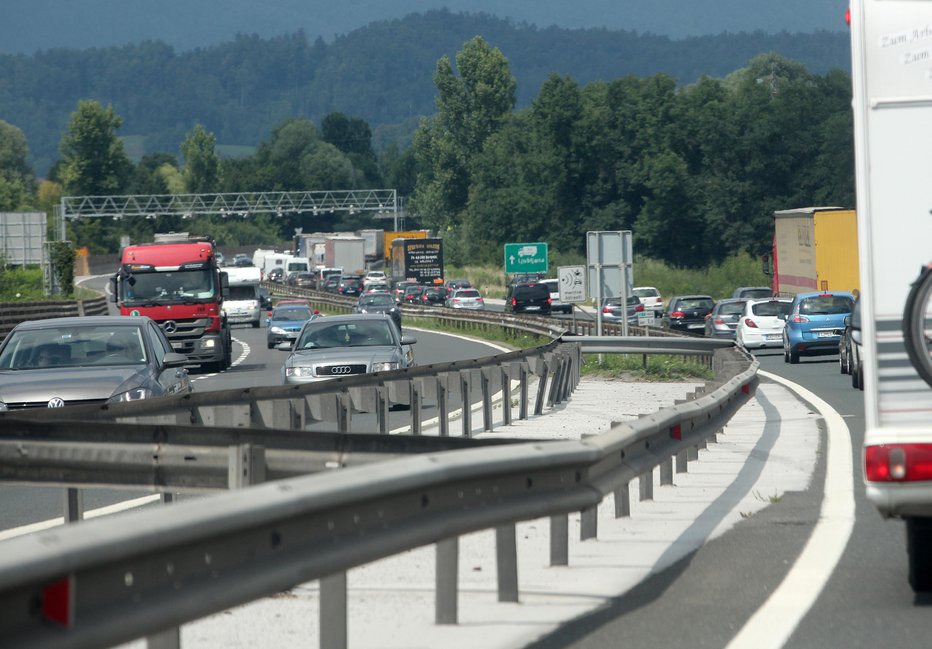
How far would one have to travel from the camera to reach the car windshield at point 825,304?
33.8m

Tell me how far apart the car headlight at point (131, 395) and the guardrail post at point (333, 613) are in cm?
875

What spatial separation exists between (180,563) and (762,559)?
4.82 meters

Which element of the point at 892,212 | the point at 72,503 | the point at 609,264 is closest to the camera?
the point at 892,212

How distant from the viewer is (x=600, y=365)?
32.8 meters

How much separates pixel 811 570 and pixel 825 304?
26.3m

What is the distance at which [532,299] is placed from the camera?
76000mm

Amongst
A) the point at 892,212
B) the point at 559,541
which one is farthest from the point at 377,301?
the point at 892,212

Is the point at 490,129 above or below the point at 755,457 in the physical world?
above

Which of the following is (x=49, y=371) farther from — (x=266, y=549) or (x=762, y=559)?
(x=266, y=549)

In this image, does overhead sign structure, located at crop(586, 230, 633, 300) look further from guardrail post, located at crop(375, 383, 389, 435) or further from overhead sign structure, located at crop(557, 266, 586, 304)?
guardrail post, located at crop(375, 383, 389, 435)

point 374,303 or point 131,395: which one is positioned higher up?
point 131,395

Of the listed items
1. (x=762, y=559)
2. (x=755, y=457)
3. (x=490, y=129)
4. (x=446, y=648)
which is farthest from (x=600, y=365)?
(x=490, y=129)

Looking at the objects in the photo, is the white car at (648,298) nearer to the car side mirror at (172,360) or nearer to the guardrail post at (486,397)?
the guardrail post at (486,397)

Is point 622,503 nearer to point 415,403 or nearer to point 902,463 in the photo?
point 902,463
